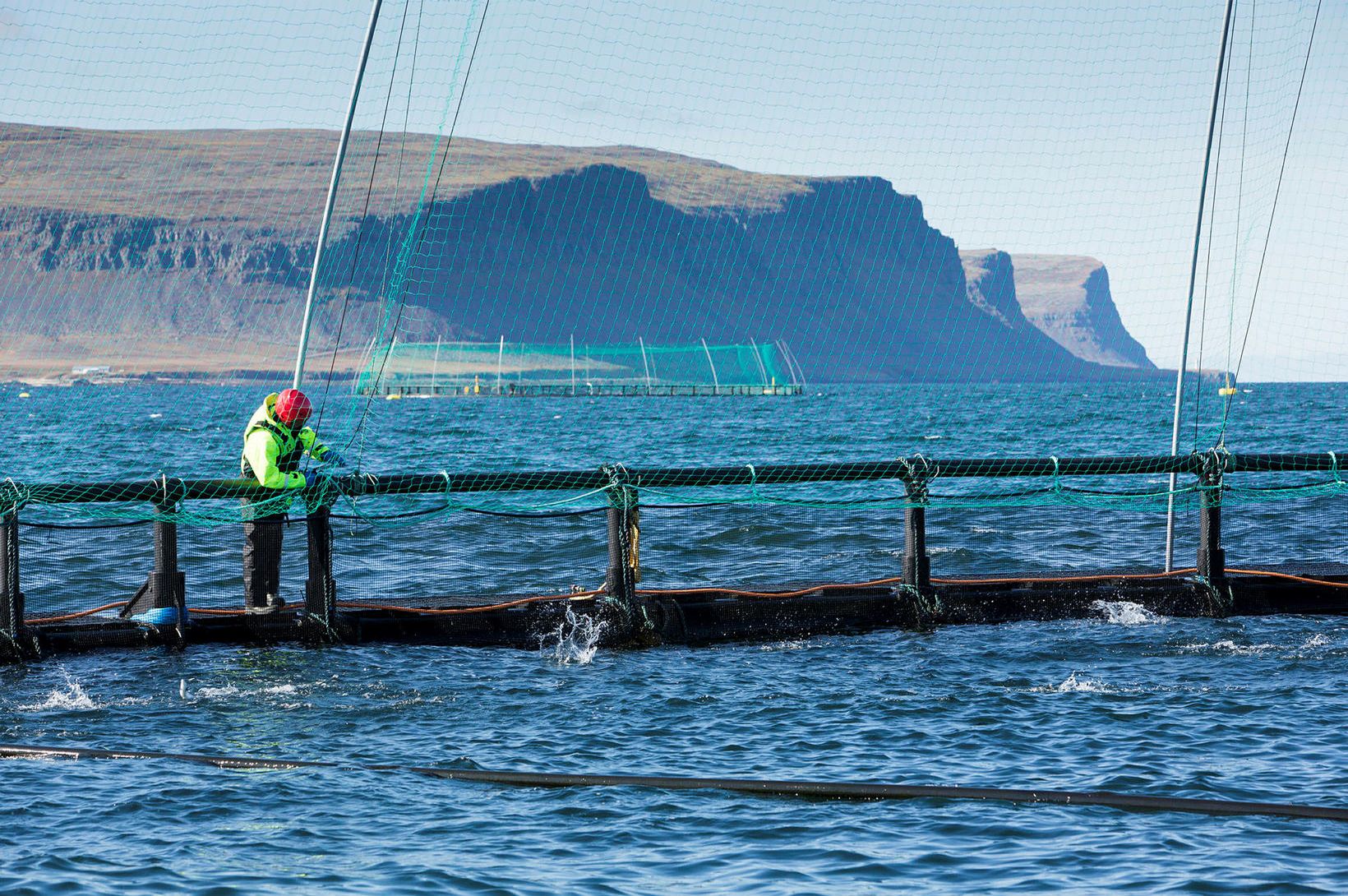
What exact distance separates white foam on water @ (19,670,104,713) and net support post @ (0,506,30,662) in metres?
0.89

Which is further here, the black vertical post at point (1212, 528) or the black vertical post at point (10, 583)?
the black vertical post at point (1212, 528)

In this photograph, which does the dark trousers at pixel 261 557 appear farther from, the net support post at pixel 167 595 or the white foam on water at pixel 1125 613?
the white foam on water at pixel 1125 613

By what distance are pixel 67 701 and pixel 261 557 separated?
7.11 feet

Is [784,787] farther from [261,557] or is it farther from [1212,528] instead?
[1212,528]

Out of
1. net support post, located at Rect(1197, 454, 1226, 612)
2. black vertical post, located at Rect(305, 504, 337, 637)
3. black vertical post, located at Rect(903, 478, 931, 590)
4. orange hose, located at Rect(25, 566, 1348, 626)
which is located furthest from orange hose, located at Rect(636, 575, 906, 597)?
net support post, located at Rect(1197, 454, 1226, 612)

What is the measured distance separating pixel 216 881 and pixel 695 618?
614 cm

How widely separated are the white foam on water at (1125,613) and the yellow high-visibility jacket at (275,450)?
6.67m

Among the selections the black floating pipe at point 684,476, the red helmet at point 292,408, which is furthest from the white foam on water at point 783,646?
the red helmet at point 292,408

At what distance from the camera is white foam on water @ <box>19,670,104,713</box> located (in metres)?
9.76

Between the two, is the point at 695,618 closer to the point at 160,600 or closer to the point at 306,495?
the point at 306,495

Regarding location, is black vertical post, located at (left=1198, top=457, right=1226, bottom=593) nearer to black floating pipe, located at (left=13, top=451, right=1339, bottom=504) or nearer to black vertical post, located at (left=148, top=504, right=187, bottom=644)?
→ black floating pipe, located at (left=13, top=451, right=1339, bottom=504)

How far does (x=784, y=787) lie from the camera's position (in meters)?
7.99

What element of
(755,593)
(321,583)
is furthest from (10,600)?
(755,593)

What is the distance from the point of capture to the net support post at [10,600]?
1069 cm
